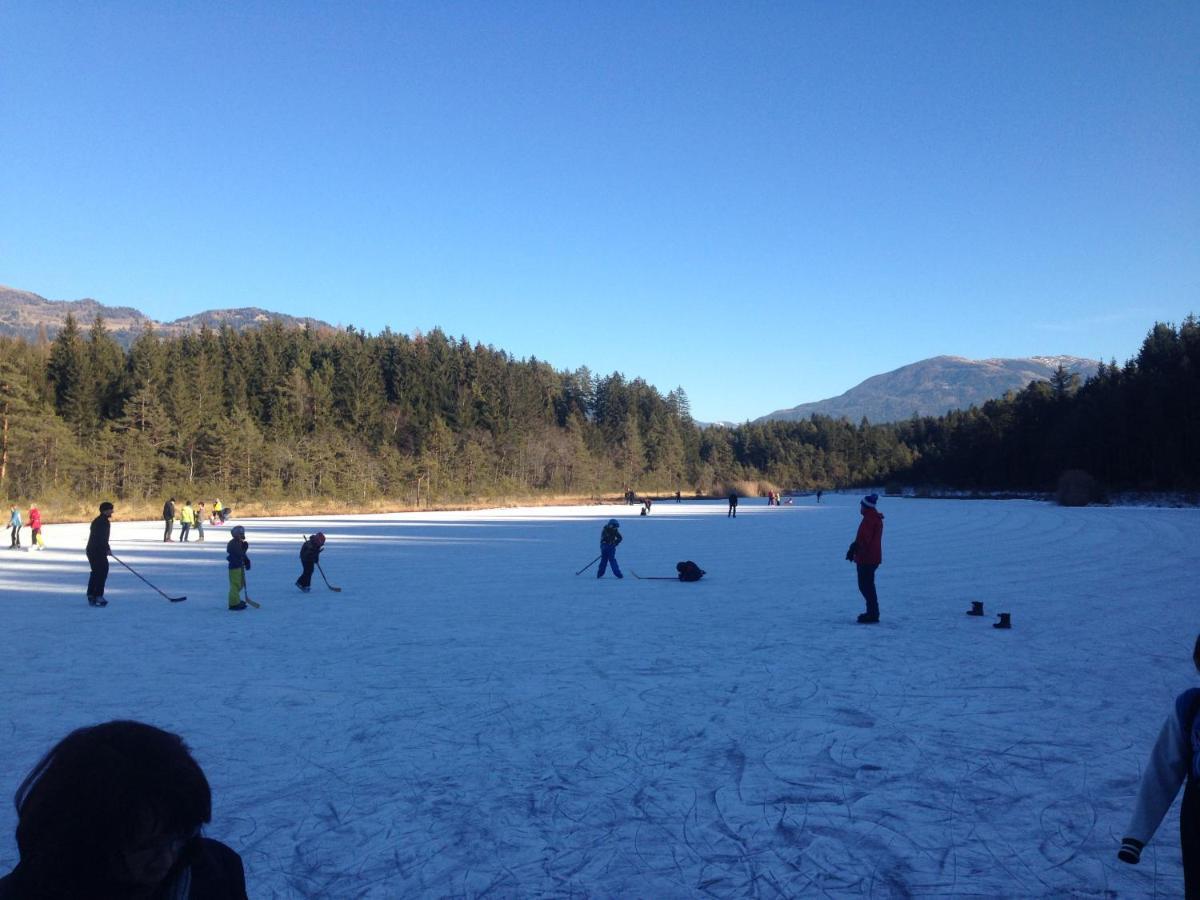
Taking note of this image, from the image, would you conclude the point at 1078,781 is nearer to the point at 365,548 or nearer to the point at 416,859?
the point at 416,859

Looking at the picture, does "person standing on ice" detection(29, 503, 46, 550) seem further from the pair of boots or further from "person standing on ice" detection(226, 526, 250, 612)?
the pair of boots

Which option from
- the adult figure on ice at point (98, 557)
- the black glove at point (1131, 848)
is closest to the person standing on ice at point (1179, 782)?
the black glove at point (1131, 848)

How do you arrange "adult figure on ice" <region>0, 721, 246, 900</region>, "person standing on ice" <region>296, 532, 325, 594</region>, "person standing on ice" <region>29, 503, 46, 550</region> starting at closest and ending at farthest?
1. "adult figure on ice" <region>0, 721, 246, 900</region>
2. "person standing on ice" <region>296, 532, 325, 594</region>
3. "person standing on ice" <region>29, 503, 46, 550</region>

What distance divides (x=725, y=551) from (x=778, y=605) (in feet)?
29.8

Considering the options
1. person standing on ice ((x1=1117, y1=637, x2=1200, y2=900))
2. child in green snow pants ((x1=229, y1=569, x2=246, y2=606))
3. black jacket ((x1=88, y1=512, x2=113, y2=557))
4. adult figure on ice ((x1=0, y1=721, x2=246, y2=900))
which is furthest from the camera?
black jacket ((x1=88, y1=512, x2=113, y2=557))

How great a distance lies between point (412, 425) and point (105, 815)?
85483mm

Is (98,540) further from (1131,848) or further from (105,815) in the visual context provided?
(1131,848)

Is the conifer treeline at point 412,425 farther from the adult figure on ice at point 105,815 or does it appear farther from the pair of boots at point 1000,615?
the adult figure on ice at point 105,815

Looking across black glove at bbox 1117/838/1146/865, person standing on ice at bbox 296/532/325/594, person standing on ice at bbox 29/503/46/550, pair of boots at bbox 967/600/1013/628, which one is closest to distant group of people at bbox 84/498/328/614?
person standing on ice at bbox 296/532/325/594

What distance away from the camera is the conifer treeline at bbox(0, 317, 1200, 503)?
177ft

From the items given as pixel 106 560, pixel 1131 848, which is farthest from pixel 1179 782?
pixel 106 560

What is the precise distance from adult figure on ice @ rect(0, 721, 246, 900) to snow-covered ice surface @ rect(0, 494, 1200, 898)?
2368 millimetres

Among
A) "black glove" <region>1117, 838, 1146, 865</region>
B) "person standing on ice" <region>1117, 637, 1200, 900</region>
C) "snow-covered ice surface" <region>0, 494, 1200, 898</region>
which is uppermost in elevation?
"person standing on ice" <region>1117, 637, 1200, 900</region>

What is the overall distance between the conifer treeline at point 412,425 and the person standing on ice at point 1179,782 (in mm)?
50791
